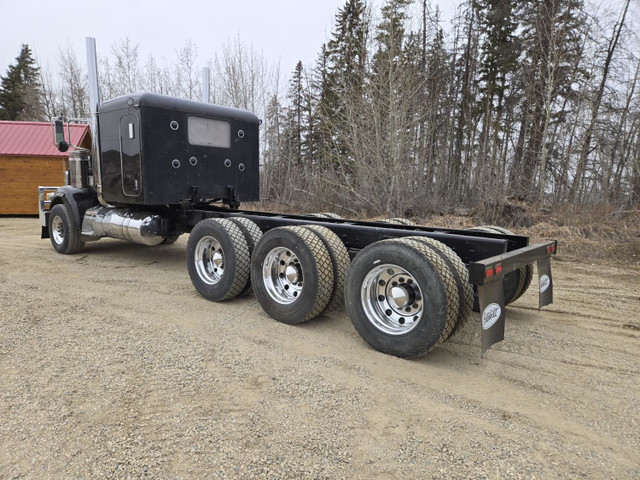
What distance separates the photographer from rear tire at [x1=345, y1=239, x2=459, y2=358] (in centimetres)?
315

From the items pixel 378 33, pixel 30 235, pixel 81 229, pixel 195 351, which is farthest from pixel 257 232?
pixel 378 33

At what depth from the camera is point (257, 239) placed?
4984 millimetres

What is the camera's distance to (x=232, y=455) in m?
2.20

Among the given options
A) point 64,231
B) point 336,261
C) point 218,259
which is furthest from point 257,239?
point 64,231

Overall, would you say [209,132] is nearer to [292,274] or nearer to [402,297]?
[292,274]

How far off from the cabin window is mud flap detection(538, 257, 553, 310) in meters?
4.93

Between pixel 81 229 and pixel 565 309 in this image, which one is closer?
pixel 565 309

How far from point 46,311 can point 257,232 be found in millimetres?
2372

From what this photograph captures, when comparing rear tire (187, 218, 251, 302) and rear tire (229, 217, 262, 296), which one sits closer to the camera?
rear tire (187, 218, 251, 302)

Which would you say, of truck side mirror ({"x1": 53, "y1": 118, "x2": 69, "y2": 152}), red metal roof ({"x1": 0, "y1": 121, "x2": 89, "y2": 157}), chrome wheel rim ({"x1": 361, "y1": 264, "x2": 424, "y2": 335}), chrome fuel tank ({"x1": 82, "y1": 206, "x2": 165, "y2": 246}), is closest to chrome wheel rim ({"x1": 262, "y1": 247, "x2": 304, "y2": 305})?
chrome wheel rim ({"x1": 361, "y1": 264, "x2": 424, "y2": 335})

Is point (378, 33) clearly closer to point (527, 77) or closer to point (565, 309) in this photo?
point (527, 77)

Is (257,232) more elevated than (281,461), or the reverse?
(257,232)

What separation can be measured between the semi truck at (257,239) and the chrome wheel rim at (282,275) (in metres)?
0.01

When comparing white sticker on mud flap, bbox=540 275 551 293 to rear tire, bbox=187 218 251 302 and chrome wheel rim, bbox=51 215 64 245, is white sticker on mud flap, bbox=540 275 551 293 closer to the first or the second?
rear tire, bbox=187 218 251 302
